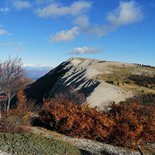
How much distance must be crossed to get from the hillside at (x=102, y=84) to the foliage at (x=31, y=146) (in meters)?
40.9

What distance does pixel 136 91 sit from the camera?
8131 cm

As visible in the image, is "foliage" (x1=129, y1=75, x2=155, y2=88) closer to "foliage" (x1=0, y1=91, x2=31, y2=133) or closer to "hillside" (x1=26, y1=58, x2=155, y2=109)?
"hillside" (x1=26, y1=58, x2=155, y2=109)

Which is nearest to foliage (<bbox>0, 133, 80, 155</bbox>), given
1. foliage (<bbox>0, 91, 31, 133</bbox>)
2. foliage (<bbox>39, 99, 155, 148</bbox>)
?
foliage (<bbox>0, 91, 31, 133</bbox>)

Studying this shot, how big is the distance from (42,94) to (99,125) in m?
72.8

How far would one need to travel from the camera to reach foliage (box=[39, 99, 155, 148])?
34.5 metres

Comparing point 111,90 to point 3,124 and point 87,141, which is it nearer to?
point 87,141

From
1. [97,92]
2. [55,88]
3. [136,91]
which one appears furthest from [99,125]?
[55,88]

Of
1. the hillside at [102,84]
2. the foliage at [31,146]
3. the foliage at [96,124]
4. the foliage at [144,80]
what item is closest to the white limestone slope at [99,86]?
the hillside at [102,84]

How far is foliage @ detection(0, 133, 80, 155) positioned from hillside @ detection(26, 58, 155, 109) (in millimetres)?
40932

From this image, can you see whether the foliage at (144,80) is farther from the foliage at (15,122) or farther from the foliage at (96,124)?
the foliage at (15,122)

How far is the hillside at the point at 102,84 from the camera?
7569 centimetres

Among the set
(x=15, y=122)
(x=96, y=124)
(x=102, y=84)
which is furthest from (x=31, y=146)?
(x=102, y=84)

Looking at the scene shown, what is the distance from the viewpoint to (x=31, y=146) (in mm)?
23797

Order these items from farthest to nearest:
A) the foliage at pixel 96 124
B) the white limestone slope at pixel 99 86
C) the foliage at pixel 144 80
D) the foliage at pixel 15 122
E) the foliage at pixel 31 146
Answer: the foliage at pixel 144 80 → the white limestone slope at pixel 99 86 → the foliage at pixel 96 124 → the foliage at pixel 15 122 → the foliage at pixel 31 146
